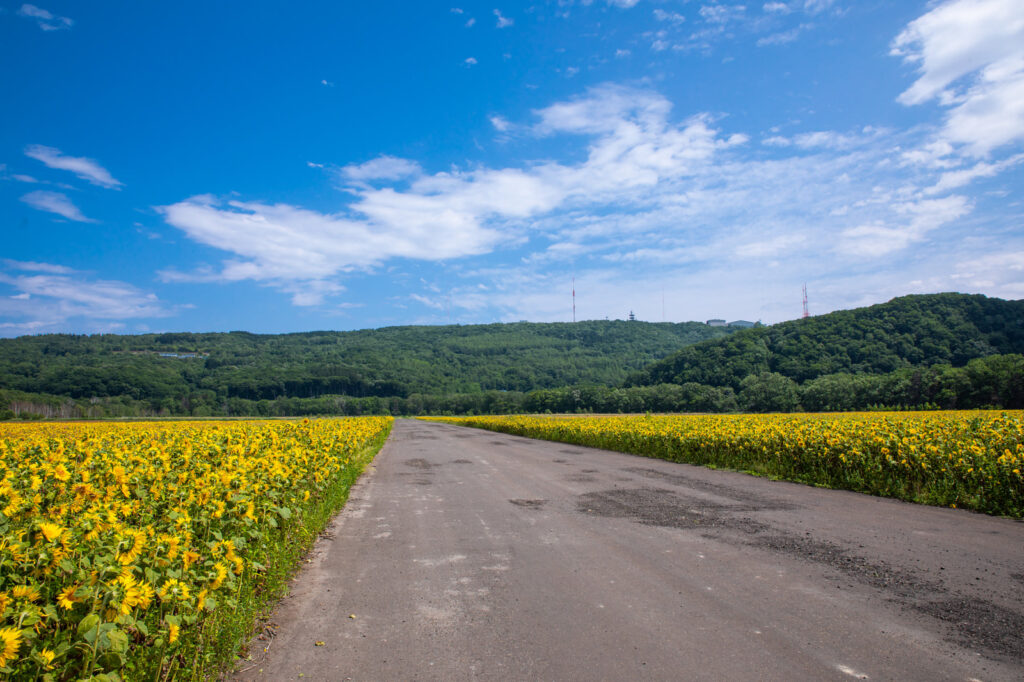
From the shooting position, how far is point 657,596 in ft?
14.8

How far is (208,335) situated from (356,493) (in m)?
171

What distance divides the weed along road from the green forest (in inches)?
1708

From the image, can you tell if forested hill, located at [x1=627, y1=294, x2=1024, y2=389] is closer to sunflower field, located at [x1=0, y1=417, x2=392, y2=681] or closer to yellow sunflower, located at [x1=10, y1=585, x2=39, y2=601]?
sunflower field, located at [x1=0, y1=417, x2=392, y2=681]

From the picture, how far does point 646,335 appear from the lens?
141625 millimetres

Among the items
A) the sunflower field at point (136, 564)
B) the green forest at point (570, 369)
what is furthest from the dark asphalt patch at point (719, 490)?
the green forest at point (570, 369)

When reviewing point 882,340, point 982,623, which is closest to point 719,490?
point 982,623

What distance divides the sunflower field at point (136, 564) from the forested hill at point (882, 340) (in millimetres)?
62293

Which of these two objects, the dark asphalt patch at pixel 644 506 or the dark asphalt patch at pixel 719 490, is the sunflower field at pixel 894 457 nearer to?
the dark asphalt patch at pixel 719 490

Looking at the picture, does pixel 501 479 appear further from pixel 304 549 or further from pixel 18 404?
pixel 18 404

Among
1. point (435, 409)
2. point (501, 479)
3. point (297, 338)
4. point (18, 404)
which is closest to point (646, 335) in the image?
point (435, 409)

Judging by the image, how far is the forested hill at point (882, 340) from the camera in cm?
5269

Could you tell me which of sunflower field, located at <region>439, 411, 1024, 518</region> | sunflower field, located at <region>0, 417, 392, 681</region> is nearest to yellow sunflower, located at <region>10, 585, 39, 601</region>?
sunflower field, located at <region>0, 417, 392, 681</region>

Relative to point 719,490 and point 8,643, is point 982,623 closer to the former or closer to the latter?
point 8,643

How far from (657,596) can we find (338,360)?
141812mm
